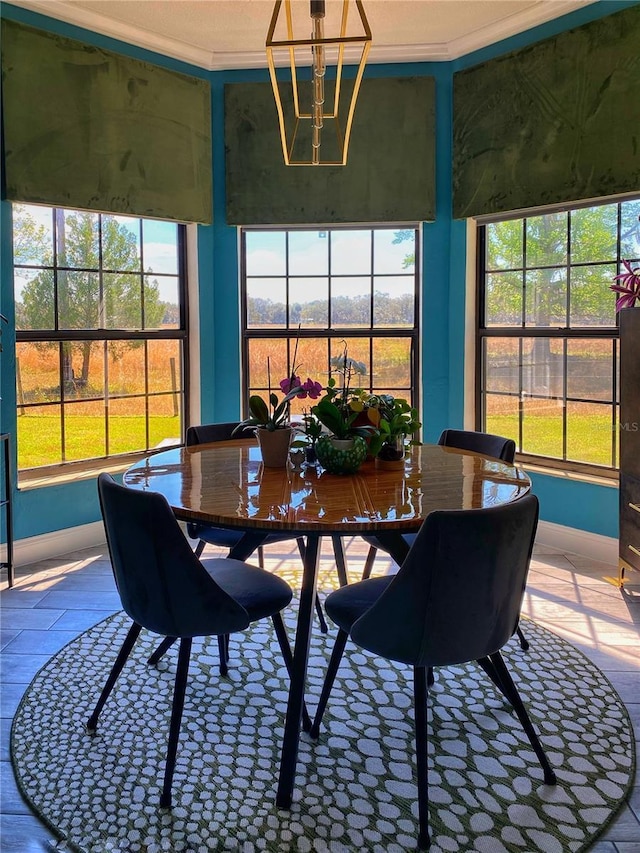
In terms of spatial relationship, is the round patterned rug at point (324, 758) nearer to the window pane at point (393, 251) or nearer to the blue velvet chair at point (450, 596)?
the blue velvet chair at point (450, 596)

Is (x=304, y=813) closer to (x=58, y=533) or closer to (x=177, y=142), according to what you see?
(x=58, y=533)

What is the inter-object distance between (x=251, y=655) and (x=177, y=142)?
3138 millimetres

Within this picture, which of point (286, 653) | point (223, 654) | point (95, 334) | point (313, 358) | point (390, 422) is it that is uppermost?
point (95, 334)

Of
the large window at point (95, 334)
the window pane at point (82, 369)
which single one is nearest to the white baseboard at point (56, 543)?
the large window at point (95, 334)

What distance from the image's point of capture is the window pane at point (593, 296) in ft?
12.5

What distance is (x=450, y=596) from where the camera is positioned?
5.62ft

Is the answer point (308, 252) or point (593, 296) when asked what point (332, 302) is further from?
point (593, 296)

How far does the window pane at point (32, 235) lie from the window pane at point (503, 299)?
267 cm

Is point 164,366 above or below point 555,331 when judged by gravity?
below

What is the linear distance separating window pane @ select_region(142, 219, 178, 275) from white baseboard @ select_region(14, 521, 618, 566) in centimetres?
168

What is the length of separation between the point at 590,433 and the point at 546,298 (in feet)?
2.77

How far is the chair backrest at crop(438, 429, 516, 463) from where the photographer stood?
9.50ft

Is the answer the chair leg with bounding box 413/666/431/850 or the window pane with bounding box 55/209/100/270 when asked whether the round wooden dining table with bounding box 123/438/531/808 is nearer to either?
the chair leg with bounding box 413/666/431/850

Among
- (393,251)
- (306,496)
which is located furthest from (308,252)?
(306,496)
